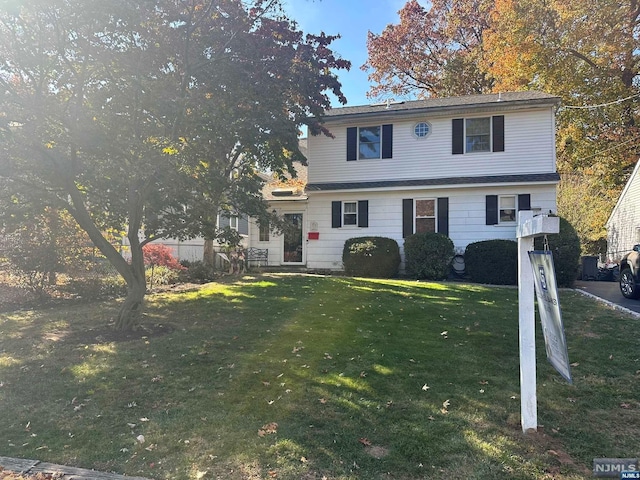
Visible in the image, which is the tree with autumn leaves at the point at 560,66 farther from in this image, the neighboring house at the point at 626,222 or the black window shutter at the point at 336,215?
the black window shutter at the point at 336,215

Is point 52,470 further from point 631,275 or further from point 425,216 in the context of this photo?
point 425,216

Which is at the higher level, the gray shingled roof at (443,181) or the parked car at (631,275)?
the gray shingled roof at (443,181)

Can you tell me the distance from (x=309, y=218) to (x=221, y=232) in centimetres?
877

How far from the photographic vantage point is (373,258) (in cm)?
1545

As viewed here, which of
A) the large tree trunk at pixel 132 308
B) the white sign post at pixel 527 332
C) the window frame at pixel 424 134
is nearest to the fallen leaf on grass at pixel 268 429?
the white sign post at pixel 527 332

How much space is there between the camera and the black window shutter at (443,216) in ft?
51.7

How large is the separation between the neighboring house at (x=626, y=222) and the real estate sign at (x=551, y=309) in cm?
1937

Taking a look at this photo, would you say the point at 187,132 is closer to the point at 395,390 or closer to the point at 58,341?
the point at 58,341

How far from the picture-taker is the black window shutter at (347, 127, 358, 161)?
671 inches

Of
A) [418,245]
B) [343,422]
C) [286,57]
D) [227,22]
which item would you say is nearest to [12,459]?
[343,422]

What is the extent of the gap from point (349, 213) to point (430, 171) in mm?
3429

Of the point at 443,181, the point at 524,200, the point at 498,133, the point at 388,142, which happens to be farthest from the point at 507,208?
the point at 388,142

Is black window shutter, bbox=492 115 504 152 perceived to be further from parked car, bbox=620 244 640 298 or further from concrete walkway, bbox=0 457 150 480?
concrete walkway, bbox=0 457 150 480

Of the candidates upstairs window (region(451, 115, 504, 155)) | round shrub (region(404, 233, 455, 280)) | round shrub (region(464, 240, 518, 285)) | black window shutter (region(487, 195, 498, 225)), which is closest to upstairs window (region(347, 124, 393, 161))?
upstairs window (region(451, 115, 504, 155))
